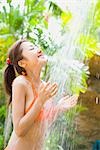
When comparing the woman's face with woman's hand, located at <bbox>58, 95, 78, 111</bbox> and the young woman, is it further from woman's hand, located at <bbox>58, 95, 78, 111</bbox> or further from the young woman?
woman's hand, located at <bbox>58, 95, 78, 111</bbox>

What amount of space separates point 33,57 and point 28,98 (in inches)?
7.4

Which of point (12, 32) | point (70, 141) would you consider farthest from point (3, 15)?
point (70, 141)

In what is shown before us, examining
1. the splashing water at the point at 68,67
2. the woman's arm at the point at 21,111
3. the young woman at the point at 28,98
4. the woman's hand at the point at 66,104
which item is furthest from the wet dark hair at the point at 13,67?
the splashing water at the point at 68,67

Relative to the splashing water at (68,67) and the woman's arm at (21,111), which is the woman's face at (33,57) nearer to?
the woman's arm at (21,111)

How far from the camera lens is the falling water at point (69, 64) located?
3123 millimetres

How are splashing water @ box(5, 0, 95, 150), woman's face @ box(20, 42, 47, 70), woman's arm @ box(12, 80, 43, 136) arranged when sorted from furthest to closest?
1. splashing water @ box(5, 0, 95, 150)
2. woman's face @ box(20, 42, 47, 70)
3. woman's arm @ box(12, 80, 43, 136)

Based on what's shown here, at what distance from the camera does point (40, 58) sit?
73.3 inches

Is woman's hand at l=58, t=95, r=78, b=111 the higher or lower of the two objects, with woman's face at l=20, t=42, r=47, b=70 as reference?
lower

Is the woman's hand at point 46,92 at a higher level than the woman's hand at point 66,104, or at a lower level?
higher

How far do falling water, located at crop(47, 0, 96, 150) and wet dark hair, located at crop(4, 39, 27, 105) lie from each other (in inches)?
38.7

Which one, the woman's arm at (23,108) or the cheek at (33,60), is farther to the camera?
the cheek at (33,60)

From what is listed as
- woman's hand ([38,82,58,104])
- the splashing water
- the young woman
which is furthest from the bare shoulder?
the splashing water

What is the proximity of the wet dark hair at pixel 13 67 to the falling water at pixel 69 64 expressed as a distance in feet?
3.22

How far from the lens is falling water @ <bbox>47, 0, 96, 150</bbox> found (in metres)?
3.12
